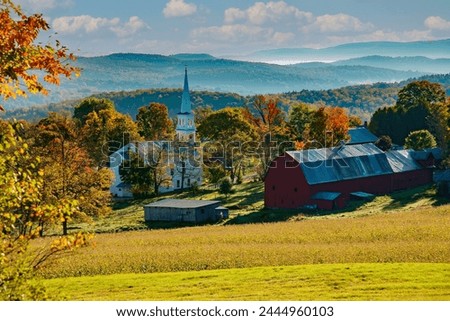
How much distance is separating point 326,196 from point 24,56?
45333 mm

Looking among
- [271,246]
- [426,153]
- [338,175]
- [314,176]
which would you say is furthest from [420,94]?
[271,246]

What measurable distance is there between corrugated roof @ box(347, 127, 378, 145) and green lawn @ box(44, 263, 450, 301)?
6440 cm

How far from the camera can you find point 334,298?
21172 millimetres

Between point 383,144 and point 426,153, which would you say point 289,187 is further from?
point 383,144

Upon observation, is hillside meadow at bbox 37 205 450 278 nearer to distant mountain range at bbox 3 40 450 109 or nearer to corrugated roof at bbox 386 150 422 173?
distant mountain range at bbox 3 40 450 109

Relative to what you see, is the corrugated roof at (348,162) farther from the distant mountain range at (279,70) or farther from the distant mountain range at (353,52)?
the distant mountain range at (353,52)

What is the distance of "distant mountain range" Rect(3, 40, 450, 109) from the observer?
2830 centimetres

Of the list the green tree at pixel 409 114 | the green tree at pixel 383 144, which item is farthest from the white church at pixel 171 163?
the green tree at pixel 409 114

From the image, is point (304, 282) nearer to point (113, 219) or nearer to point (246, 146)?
point (113, 219)

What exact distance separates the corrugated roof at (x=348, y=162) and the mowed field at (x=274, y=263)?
14056mm

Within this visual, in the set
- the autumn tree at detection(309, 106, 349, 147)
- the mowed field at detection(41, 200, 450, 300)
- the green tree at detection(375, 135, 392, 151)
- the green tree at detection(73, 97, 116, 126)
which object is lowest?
the mowed field at detection(41, 200, 450, 300)

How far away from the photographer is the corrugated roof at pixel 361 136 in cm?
9094

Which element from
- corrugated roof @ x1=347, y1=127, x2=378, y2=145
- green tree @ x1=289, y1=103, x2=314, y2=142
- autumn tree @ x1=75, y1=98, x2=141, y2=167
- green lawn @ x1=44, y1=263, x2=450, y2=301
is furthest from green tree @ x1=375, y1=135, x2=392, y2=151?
green lawn @ x1=44, y1=263, x2=450, y2=301
